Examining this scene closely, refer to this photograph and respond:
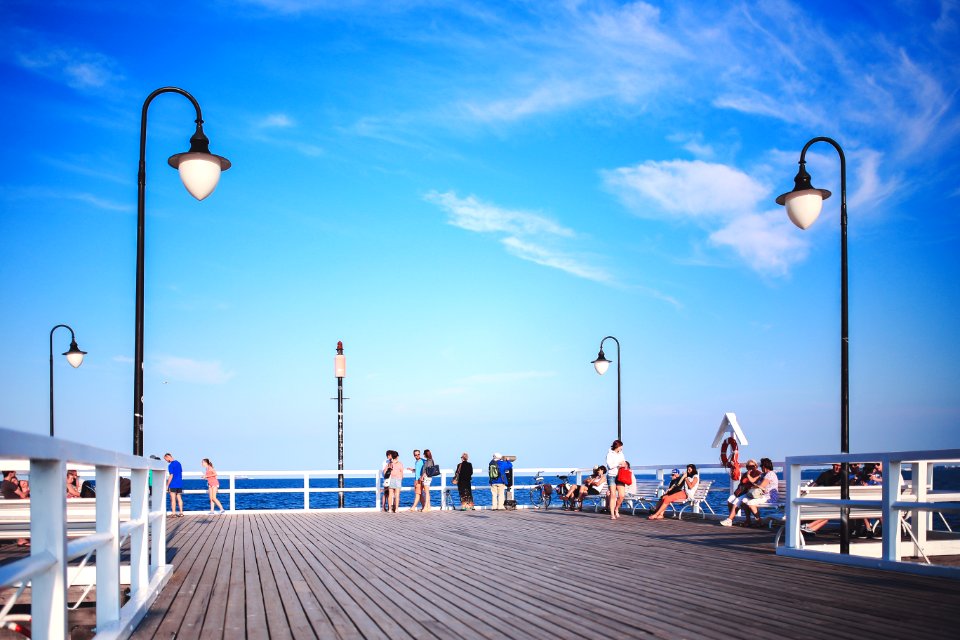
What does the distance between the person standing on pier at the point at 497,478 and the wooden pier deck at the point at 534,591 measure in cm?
910

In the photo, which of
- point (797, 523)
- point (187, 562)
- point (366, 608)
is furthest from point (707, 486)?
point (366, 608)

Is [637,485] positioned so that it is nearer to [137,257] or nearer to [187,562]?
[187,562]

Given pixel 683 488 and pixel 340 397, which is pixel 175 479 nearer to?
pixel 340 397

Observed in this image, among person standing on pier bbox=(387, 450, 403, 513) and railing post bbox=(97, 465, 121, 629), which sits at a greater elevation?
railing post bbox=(97, 465, 121, 629)

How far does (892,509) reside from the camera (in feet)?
28.5

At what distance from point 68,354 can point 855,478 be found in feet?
62.0

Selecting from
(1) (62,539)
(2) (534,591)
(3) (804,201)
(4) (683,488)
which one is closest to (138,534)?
(1) (62,539)

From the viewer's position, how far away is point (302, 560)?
11117mm

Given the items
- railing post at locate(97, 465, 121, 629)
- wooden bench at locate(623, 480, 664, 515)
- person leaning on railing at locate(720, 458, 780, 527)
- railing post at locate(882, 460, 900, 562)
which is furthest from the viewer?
wooden bench at locate(623, 480, 664, 515)

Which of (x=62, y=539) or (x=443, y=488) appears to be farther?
(x=443, y=488)

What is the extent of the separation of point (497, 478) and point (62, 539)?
20137 millimetres

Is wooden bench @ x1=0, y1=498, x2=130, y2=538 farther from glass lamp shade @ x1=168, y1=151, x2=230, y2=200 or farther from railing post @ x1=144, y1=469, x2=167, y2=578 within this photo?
glass lamp shade @ x1=168, y1=151, x2=230, y2=200

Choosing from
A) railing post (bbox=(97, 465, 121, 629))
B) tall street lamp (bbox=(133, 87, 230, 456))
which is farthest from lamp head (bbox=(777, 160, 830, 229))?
railing post (bbox=(97, 465, 121, 629))

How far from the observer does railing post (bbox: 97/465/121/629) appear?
5098mm
